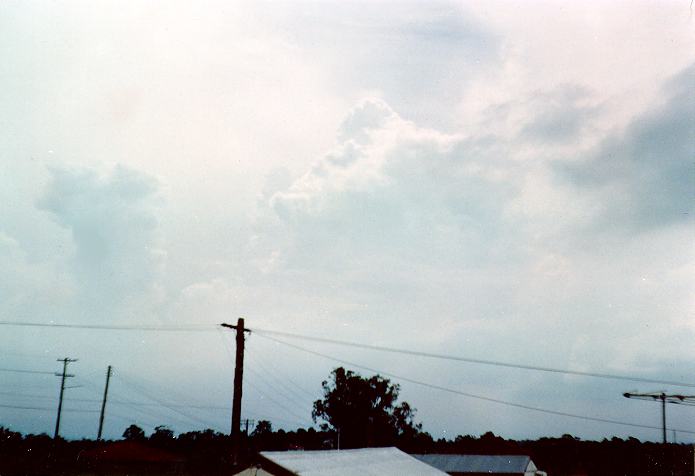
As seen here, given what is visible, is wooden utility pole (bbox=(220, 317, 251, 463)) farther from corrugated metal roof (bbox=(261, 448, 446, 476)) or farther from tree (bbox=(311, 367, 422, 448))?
tree (bbox=(311, 367, 422, 448))

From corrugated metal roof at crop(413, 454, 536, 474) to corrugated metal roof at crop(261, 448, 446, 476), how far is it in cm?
3405

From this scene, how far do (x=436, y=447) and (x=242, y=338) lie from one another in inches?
2540

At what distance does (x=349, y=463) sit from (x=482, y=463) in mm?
43782

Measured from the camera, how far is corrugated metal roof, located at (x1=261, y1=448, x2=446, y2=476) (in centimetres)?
2028

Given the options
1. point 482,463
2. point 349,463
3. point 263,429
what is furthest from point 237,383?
point 263,429

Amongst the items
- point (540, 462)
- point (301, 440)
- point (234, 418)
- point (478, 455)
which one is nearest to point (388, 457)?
point (234, 418)

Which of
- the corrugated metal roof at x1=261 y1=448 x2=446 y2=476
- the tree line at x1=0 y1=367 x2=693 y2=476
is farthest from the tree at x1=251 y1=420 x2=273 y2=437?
the corrugated metal roof at x1=261 y1=448 x2=446 y2=476

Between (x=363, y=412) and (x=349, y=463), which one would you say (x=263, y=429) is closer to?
(x=363, y=412)

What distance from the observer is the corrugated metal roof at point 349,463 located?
20281mm

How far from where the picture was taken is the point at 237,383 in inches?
1084

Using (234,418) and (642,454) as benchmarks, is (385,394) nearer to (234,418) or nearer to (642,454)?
(642,454)

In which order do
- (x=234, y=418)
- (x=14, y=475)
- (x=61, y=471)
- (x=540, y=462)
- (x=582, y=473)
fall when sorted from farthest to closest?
(x=540, y=462) < (x=582, y=473) < (x=61, y=471) < (x=14, y=475) < (x=234, y=418)

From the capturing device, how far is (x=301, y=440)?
3871 inches

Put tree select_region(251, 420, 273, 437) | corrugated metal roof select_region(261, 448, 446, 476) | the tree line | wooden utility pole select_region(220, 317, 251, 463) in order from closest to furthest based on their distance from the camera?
corrugated metal roof select_region(261, 448, 446, 476) < wooden utility pole select_region(220, 317, 251, 463) < the tree line < tree select_region(251, 420, 273, 437)
